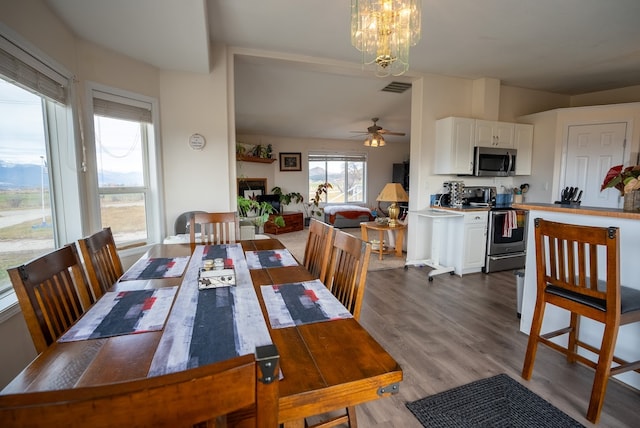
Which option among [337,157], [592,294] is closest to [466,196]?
[592,294]

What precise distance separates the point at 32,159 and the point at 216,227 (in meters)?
1.28

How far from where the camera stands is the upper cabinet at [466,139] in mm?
4027


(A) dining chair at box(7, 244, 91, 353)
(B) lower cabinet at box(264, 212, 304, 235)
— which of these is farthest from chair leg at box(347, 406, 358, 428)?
(B) lower cabinet at box(264, 212, 304, 235)

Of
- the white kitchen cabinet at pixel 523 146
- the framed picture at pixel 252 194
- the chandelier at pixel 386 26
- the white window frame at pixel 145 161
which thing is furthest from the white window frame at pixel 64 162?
the white kitchen cabinet at pixel 523 146

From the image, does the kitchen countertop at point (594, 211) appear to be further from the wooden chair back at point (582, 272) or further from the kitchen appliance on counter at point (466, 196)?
the kitchen appliance on counter at point (466, 196)

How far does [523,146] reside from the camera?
176 inches

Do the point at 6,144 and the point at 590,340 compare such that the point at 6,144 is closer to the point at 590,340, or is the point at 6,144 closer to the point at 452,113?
the point at 590,340

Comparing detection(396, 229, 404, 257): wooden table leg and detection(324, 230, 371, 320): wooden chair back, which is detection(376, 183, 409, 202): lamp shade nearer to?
detection(396, 229, 404, 257): wooden table leg

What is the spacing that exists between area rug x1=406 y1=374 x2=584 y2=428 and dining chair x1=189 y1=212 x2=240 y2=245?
174cm

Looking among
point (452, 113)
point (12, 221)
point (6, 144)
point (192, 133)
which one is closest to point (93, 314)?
point (12, 221)

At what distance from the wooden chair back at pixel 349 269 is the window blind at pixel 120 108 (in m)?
2.56

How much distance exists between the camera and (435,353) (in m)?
2.18

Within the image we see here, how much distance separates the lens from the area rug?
156 centimetres

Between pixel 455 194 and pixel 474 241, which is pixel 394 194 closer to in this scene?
pixel 455 194
